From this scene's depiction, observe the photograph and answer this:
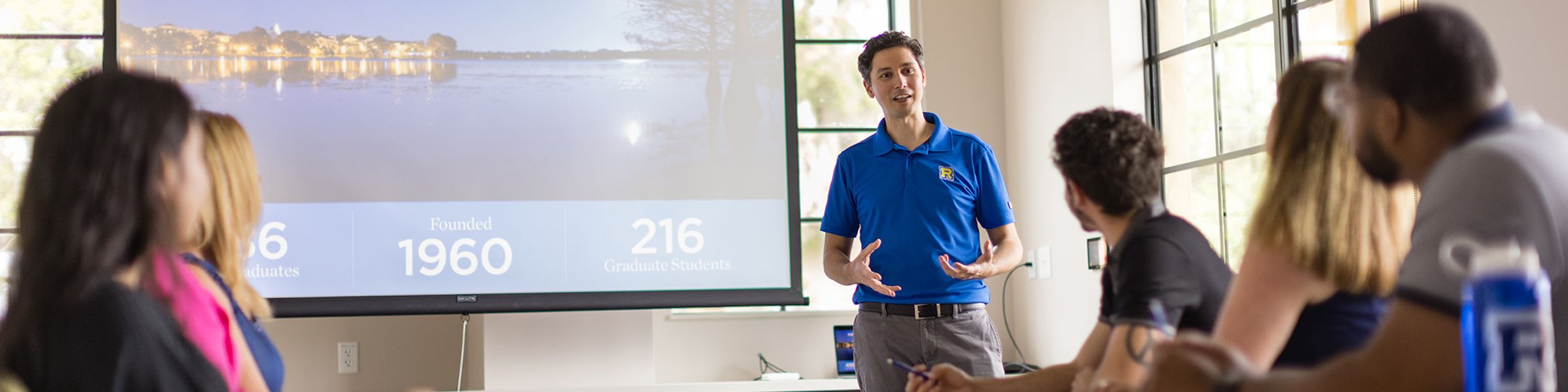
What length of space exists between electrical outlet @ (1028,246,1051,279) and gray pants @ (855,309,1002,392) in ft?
5.43

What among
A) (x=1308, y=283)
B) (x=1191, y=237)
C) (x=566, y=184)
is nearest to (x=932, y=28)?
(x=566, y=184)

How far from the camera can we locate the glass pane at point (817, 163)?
450 cm

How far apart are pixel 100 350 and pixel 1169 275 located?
1.12m

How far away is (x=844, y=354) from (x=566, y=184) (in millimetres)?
1148

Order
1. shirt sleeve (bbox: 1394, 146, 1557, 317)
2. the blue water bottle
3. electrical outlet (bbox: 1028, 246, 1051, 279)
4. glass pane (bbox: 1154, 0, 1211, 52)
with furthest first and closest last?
electrical outlet (bbox: 1028, 246, 1051, 279), glass pane (bbox: 1154, 0, 1211, 52), shirt sleeve (bbox: 1394, 146, 1557, 317), the blue water bottle

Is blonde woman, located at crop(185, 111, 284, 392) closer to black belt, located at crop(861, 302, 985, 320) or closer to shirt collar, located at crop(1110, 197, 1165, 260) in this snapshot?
shirt collar, located at crop(1110, 197, 1165, 260)

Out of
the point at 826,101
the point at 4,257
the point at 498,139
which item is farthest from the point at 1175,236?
the point at 4,257

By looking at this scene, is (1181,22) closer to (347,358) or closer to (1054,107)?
(1054,107)

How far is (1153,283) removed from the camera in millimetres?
1425

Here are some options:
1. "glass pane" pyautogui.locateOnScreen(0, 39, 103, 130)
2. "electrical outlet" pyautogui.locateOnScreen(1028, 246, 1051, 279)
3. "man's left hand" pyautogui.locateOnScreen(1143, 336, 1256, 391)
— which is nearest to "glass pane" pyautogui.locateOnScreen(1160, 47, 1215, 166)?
"electrical outlet" pyautogui.locateOnScreen(1028, 246, 1051, 279)

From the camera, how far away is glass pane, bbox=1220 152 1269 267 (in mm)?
3406

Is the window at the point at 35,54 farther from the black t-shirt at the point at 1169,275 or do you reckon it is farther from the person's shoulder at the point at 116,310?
the black t-shirt at the point at 1169,275

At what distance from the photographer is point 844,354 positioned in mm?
4184

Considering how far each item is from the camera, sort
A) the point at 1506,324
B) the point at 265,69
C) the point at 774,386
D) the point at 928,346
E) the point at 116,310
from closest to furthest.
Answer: the point at 1506,324
the point at 116,310
the point at 928,346
the point at 265,69
the point at 774,386
